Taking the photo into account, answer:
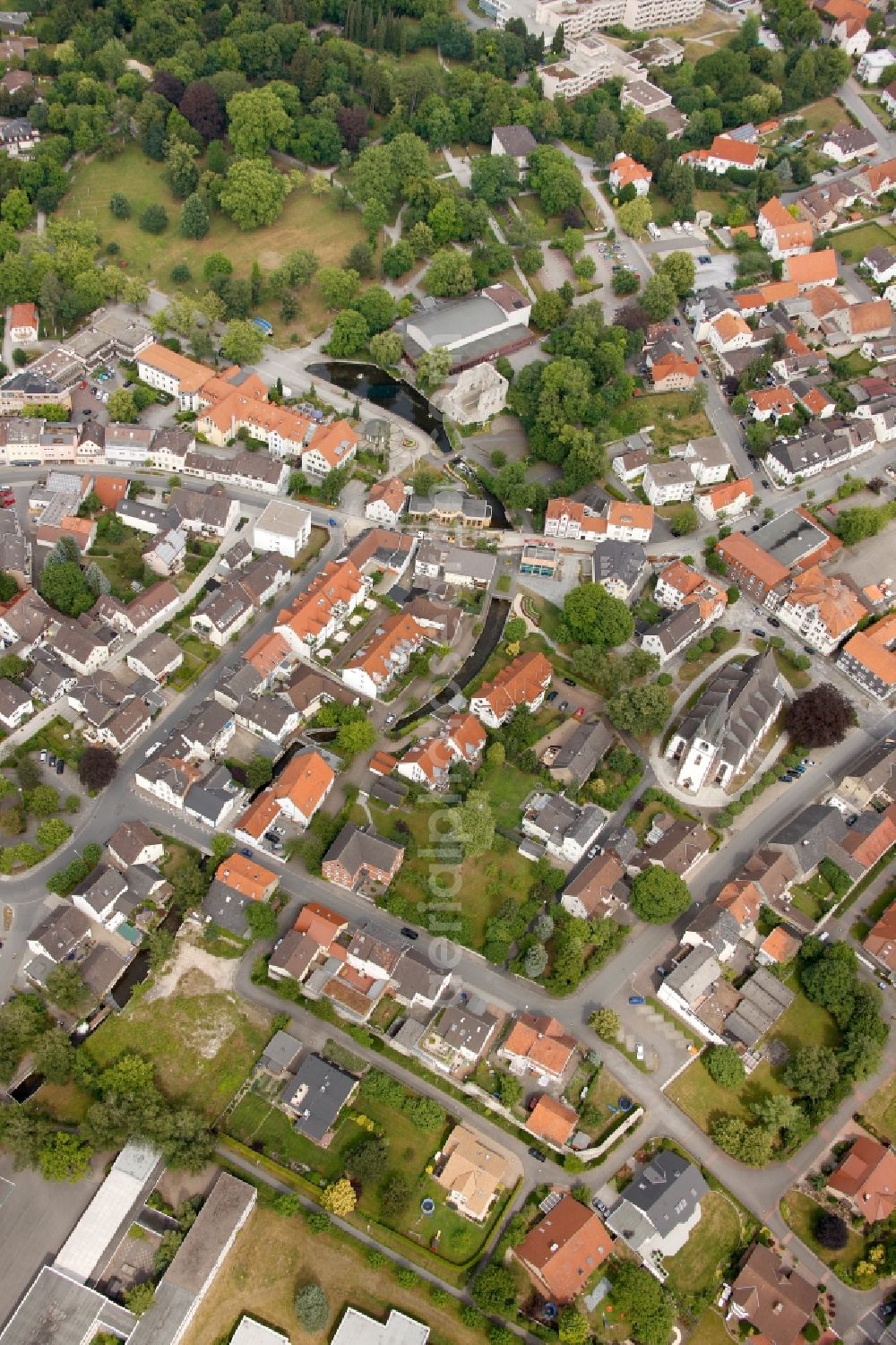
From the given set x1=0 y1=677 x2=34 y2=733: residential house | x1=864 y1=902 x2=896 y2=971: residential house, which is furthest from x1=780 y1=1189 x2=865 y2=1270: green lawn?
x1=0 y1=677 x2=34 y2=733: residential house

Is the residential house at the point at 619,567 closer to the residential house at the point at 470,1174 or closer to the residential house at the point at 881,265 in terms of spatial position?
the residential house at the point at 470,1174

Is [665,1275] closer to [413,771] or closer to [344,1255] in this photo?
[344,1255]

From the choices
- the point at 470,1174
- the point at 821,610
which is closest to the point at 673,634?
the point at 821,610

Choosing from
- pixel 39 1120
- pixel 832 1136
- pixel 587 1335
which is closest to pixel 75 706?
pixel 39 1120

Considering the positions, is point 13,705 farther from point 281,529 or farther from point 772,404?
point 772,404

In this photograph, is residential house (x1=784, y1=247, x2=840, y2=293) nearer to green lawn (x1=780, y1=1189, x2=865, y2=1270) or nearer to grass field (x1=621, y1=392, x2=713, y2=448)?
grass field (x1=621, y1=392, x2=713, y2=448)
